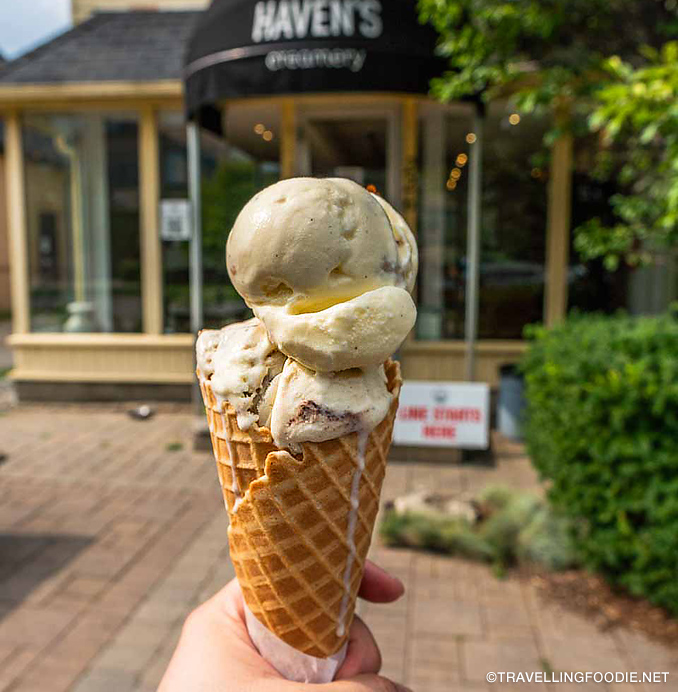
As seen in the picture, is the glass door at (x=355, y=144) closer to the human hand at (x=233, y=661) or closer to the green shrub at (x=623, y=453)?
the green shrub at (x=623, y=453)

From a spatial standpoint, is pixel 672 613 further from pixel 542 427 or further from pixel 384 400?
pixel 384 400

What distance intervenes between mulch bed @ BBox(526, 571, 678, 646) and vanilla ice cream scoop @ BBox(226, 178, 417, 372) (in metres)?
2.97

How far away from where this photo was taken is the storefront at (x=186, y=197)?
296 inches

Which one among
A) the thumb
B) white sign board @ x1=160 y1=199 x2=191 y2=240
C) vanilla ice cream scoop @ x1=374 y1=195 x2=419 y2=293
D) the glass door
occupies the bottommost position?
the thumb

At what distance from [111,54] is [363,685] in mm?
8778

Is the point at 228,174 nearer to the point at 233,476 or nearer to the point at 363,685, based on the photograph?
the point at 233,476

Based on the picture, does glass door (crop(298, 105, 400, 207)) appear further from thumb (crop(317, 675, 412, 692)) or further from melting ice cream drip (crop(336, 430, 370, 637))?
thumb (crop(317, 675, 412, 692))

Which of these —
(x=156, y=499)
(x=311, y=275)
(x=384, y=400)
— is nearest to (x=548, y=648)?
(x=384, y=400)

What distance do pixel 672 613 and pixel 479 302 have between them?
4.69m

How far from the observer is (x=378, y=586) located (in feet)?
6.30

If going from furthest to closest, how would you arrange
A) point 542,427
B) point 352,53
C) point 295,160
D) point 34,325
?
point 34,325 → point 295,160 → point 352,53 → point 542,427

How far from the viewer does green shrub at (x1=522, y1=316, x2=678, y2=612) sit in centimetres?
333

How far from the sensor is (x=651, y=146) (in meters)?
5.23

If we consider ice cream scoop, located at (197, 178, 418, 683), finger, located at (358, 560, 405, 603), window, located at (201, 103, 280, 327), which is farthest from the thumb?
window, located at (201, 103, 280, 327)
